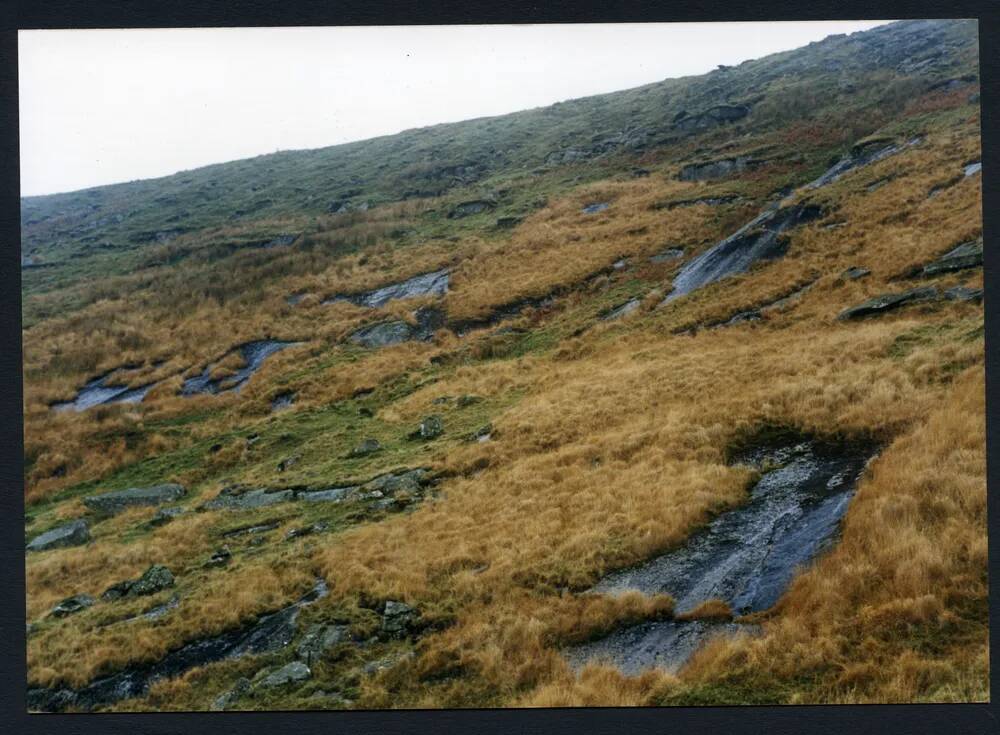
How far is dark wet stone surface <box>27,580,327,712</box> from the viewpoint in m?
9.76

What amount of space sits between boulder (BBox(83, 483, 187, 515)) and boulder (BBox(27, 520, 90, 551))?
105cm

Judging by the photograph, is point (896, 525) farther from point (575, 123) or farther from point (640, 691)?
point (575, 123)

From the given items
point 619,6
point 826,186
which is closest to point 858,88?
point 826,186

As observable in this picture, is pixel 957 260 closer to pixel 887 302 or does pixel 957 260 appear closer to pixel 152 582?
pixel 887 302

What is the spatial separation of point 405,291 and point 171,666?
18828 mm

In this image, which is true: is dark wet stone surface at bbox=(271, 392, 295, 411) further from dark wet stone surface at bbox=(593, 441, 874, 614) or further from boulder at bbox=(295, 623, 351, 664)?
dark wet stone surface at bbox=(593, 441, 874, 614)

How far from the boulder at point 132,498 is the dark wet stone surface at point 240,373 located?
251 inches

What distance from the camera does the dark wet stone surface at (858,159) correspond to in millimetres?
25078

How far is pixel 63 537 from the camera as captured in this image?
1378 centimetres

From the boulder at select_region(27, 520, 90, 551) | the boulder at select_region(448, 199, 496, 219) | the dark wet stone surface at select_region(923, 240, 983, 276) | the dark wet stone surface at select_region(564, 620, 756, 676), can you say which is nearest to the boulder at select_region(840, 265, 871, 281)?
the dark wet stone surface at select_region(923, 240, 983, 276)

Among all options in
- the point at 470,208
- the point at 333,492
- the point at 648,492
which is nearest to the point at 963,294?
the point at 648,492

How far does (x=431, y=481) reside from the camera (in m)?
14.0

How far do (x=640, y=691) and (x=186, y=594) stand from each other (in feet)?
27.1

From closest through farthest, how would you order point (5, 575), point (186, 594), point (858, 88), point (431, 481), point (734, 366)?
point (5, 575), point (186, 594), point (431, 481), point (734, 366), point (858, 88)
